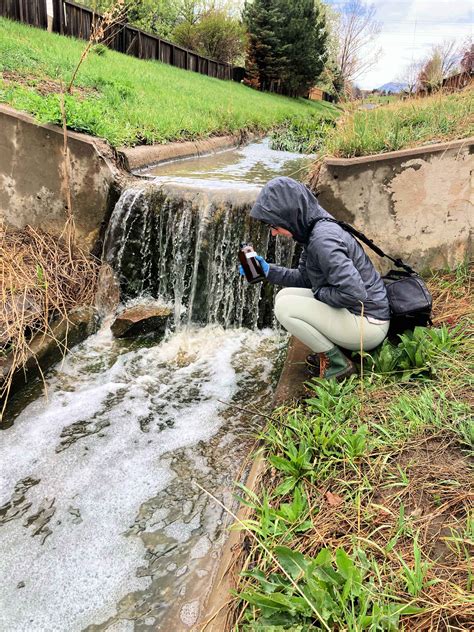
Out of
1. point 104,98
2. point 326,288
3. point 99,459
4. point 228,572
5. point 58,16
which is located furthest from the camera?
point 58,16

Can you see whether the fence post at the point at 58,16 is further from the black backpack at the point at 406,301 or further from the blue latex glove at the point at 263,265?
the black backpack at the point at 406,301

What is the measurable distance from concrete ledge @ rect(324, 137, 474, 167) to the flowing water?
96 cm

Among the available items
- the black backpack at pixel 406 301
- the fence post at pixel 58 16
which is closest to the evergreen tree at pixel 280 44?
the fence post at pixel 58 16

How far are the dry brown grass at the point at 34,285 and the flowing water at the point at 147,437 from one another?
30cm

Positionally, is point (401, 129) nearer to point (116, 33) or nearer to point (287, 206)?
point (287, 206)

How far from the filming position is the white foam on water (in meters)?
2.22

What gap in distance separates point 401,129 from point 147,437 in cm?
351

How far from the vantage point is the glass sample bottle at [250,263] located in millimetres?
3166

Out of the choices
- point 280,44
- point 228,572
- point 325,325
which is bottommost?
point 228,572

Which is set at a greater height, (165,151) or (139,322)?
(165,151)

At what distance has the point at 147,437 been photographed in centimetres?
329

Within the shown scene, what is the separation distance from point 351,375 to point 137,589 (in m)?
1.68

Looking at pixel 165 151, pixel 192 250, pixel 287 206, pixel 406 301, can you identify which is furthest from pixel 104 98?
pixel 406 301

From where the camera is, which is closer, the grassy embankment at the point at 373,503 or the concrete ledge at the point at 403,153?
the grassy embankment at the point at 373,503
